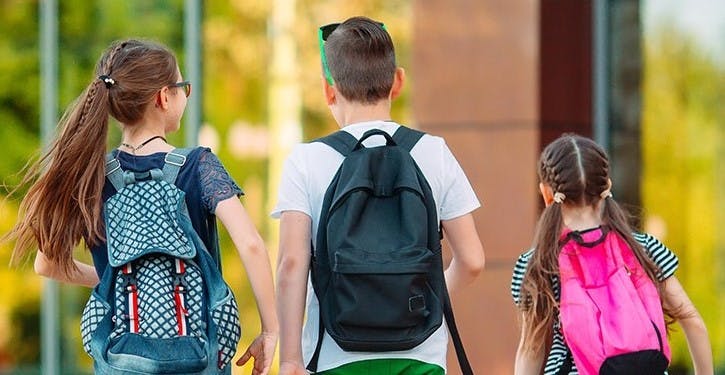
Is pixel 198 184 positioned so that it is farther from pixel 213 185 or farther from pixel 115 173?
pixel 115 173

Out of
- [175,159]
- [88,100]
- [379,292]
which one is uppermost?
[88,100]

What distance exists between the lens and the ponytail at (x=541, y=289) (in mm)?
4520

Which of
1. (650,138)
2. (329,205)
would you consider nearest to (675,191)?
(650,138)

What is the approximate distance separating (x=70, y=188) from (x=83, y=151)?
0.38 feet

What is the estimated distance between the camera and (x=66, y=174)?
4.18m

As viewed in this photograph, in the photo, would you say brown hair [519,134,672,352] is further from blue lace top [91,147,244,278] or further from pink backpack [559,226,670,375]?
blue lace top [91,147,244,278]

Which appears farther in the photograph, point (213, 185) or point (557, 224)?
point (557, 224)

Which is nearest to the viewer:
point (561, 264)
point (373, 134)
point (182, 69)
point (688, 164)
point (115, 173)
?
point (373, 134)

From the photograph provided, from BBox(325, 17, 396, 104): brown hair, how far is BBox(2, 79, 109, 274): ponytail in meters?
0.71

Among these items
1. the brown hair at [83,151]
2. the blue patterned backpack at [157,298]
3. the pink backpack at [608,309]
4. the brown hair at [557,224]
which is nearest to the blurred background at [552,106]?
the brown hair at [557,224]

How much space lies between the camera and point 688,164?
875 centimetres

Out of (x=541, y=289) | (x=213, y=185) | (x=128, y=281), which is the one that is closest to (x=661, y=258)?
(x=541, y=289)

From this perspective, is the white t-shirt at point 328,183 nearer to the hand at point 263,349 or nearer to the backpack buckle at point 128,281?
the hand at point 263,349

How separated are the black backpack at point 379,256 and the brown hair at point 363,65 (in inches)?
7.3
